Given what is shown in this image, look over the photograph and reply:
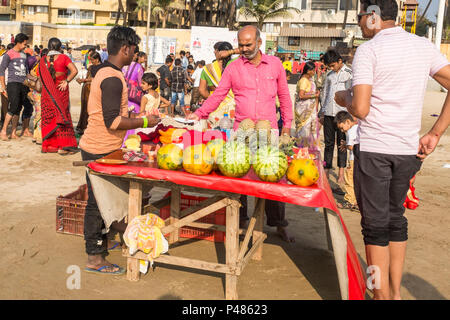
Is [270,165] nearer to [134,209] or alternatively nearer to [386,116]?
[386,116]

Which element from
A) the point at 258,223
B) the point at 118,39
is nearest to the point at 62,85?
the point at 118,39

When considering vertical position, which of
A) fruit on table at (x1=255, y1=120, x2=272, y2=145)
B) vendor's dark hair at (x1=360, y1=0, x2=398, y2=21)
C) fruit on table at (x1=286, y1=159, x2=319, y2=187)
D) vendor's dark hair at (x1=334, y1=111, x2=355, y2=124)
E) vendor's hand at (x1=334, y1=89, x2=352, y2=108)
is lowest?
fruit on table at (x1=286, y1=159, x2=319, y2=187)

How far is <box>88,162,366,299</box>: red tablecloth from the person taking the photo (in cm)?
316

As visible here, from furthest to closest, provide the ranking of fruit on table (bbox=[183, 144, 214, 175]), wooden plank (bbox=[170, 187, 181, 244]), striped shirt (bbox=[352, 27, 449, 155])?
1. wooden plank (bbox=[170, 187, 181, 244])
2. fruit on table (bbox=[183, 144, 214, 175])
3. striped shirt (bbox=[352, 27, 449, 155])

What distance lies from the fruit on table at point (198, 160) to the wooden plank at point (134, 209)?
2.13 ft

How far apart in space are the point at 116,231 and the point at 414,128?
11.1ft

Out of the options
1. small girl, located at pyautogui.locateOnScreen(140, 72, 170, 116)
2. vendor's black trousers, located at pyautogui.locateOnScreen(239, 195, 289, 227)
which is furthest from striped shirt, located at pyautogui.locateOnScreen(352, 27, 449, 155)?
small girl, located at pyautogui.locateOnScreen(140, 72, 170, 116)

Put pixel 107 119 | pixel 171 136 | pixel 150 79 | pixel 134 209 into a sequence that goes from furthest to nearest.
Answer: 1. pixel 150 79
2. pixel 171 136
3. pixel 134 209
4. pixel 107 119

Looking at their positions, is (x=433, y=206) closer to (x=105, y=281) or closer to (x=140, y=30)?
(x=105, y=281)

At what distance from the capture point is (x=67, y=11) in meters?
56.8

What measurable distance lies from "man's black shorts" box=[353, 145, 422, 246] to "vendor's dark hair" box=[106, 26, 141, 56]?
6.83 ft

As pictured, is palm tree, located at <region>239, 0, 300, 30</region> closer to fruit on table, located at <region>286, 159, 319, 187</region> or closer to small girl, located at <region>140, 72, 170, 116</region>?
small girl, located at <region>140, 72, 170, 116</region>

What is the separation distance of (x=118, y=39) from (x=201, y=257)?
2253 mm

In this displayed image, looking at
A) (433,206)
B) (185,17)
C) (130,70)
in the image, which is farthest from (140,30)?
(433,206)
